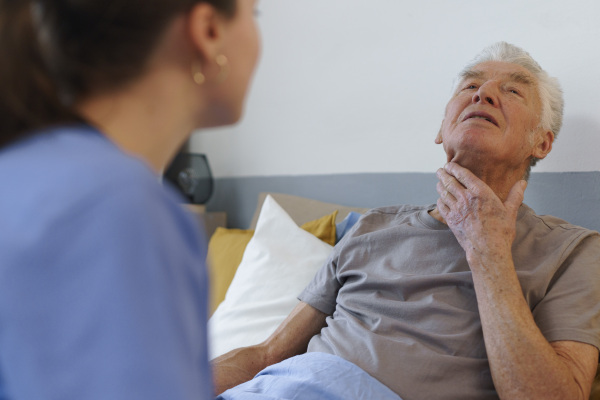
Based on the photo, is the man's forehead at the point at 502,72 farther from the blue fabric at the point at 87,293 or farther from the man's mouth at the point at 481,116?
the blue fabric at the point at 87,293

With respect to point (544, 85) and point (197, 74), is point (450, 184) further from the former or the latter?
point (197, 74)

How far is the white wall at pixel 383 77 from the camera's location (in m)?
1.50

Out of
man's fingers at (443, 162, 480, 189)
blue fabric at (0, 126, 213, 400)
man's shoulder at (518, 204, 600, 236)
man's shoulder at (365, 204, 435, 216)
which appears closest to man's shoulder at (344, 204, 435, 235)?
man's shoulder at (365, 204, 435, 216)

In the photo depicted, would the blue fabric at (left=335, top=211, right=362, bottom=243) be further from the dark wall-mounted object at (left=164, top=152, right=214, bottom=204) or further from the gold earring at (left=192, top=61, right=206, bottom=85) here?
the dark wall-mounted object at (left=164, top=152, right=214, bottom=204)

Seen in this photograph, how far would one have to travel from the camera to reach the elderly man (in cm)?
109

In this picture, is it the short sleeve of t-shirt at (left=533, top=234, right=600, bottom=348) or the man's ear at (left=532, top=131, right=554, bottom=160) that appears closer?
the short sleeve of t-shirt at (left=533, top=234, right=600, bottom=348)

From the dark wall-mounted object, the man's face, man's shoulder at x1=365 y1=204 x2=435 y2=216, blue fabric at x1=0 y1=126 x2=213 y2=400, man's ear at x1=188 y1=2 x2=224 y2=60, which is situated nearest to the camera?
blue fabric at x1=0 y1=126 x2=213 y2=400

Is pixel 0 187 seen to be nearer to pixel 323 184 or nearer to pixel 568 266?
pixel 568 266

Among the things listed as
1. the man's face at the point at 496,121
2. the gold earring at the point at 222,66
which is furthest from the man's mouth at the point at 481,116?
the gold earring at the point at 222,66

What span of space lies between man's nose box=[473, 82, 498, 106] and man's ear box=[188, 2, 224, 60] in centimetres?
100

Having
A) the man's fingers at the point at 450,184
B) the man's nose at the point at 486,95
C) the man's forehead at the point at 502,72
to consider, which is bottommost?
the man's fingers at the point at 450,184

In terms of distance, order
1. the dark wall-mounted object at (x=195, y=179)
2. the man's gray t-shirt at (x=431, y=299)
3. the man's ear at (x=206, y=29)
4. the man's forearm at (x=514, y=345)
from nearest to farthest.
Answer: the man's ear at (x=206, y=29)
the man's forearm at (x=514, y=345)
the man's gray t-shirt at (x=431, y=299)
the dark wall-mounted object at (x=195, y=179)

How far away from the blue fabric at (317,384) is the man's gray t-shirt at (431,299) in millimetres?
71

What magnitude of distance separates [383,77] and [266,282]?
87cm
